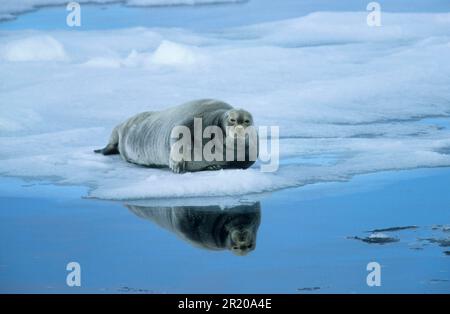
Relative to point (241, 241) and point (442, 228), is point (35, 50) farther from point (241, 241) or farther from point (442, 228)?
point (442, 228)

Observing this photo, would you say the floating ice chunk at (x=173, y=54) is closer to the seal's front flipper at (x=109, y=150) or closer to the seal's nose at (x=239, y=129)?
the seal's front flipper at (x=109, y=150)

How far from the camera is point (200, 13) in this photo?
679 cm

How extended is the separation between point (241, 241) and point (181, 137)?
1.26 m

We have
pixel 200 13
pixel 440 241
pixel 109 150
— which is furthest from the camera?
pixel 200 13

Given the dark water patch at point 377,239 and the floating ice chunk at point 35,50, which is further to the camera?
the floating ice chunk at point 35,50

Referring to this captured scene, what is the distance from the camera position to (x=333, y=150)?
6.09m

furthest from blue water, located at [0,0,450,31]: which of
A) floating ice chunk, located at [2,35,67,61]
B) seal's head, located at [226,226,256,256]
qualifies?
seal's head, located at [226,226,256,256]

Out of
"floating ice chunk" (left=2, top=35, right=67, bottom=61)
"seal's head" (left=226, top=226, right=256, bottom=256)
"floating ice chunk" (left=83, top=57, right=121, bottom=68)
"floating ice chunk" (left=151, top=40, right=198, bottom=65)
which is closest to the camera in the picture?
"seal's head" (left=226, top=226, right=256, bottom=256)

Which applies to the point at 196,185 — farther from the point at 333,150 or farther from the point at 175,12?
the point at 175,12

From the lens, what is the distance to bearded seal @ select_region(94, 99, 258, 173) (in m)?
5.50

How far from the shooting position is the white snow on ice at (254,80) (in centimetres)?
652

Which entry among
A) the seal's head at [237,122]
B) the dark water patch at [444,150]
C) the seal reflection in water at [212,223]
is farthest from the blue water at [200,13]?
the seal reflection in water at [212,223]

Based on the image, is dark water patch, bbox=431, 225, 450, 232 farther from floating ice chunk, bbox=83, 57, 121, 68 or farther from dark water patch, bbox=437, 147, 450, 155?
floating ice chunk, bbox=83, 57, 121, 68

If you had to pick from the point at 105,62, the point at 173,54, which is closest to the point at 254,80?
the point at 173,54
